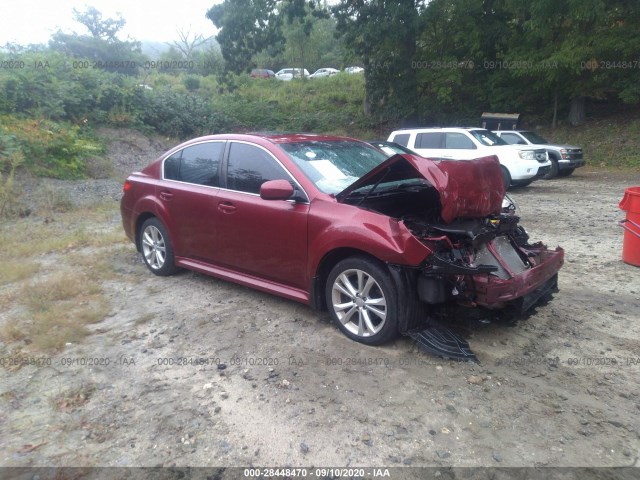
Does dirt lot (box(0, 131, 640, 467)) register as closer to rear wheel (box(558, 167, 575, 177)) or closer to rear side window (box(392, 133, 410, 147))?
rear side window (box(392, 133, 410, 147))

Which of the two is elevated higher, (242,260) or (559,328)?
(242,260)

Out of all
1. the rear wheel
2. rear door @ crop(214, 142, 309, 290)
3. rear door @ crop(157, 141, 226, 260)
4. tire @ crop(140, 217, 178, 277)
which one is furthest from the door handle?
the rear wheel

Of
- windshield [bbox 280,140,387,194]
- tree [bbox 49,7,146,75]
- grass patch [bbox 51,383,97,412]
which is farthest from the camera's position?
tree [bbox 49,7,146,75]

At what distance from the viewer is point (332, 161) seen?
5.05 m

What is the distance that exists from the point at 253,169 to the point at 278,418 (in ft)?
8.38

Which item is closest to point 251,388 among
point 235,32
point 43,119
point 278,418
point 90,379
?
point 278,418

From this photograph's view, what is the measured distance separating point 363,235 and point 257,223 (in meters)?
1.23

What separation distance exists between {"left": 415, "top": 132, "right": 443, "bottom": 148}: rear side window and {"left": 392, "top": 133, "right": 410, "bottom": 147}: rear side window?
322mm

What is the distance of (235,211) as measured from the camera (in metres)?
5.07

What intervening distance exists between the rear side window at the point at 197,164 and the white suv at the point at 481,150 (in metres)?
8.54

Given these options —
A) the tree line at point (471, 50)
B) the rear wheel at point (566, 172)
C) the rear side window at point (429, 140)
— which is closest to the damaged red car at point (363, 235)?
the rear side window at point (429, 140)

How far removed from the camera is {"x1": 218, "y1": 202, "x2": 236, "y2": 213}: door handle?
5.11m

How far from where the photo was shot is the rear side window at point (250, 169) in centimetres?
488

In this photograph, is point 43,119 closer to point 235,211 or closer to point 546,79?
point 235,211
